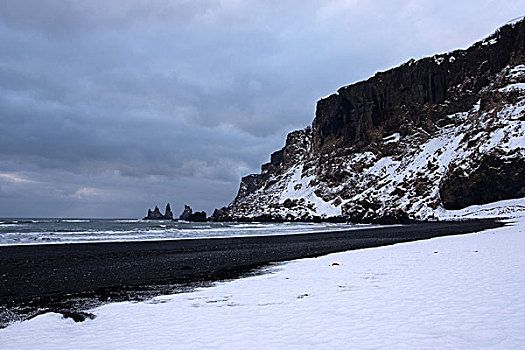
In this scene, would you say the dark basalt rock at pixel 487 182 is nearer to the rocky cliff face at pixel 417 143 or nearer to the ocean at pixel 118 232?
the rocky cliff face at pixel 417 143

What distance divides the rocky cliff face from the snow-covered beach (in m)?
64.6

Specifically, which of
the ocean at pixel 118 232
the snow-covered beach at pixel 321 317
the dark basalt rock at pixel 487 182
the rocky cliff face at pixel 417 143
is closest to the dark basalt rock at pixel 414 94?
the rocky cliff face at pixel 417 143

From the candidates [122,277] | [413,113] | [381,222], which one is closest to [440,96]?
[413,113]

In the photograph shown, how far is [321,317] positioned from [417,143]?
100163mm

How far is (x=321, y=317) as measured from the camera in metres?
7.79

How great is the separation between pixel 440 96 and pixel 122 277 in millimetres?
107314

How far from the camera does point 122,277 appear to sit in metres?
15.5

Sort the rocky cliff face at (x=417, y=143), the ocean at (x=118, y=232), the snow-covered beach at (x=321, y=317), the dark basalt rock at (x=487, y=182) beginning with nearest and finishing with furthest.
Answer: the snow-covered beach at (x=321, y=317) → the ocean at (x=118, y=232) → the dark basalt rock at (x=487, y=182) → the rocky cliff face at (x=417, y=143)

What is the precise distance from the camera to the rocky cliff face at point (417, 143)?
2717 inches

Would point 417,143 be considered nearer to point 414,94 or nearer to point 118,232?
point 414,94

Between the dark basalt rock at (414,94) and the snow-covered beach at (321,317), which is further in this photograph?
the dark basalt rock at (414,94)

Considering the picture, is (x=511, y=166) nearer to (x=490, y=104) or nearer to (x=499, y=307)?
(x=490, y=104)

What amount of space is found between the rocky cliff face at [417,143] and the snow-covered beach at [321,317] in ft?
212

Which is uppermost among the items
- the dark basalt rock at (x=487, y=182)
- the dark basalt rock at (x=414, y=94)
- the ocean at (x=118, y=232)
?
the dark basalt rock at (x=414, y=94)
